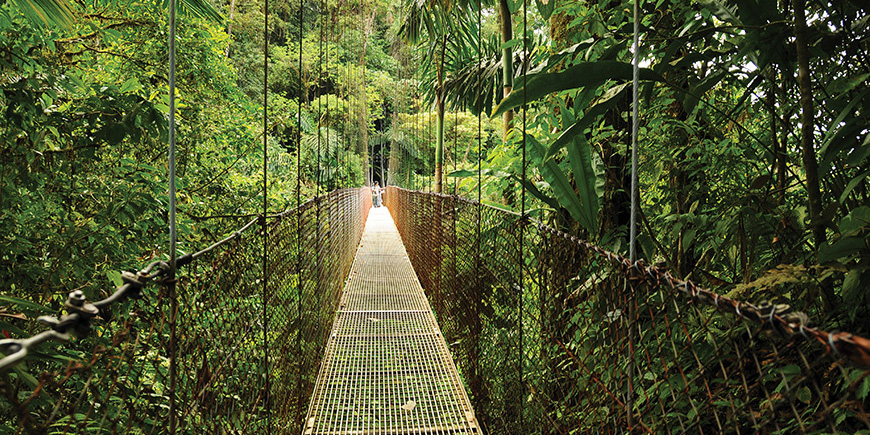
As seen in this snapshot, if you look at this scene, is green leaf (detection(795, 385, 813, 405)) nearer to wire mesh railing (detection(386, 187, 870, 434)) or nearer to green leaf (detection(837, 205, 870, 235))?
wire mesh railing (detection(386, 187, 870, 434))

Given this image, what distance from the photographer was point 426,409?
2.03 m

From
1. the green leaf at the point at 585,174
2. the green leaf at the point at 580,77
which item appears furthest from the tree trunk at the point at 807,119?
the green leaf at the point at 585,174

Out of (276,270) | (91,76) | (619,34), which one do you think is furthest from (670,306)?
(91,76)

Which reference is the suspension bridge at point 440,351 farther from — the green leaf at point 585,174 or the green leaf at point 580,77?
the green leaf at point 580,77

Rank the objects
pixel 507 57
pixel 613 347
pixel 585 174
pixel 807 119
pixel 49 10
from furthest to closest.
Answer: pixel 507 57 → pixel 585 174 → pixel 49 10 → pixel 613 347 → pixel 807 119

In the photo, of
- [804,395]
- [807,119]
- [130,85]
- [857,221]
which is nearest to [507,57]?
[130,85]

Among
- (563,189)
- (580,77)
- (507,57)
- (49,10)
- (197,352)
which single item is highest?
(507,57)

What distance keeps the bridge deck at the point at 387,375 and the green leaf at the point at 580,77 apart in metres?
1.35

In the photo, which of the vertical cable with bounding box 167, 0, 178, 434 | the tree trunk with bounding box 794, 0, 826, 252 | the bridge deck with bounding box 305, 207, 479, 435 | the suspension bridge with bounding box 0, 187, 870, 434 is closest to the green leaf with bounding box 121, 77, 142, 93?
the suspension bridge with bounding box 0, 187, 870, 434

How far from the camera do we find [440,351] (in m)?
2.64

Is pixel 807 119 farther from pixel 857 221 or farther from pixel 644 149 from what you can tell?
pixel 644 149

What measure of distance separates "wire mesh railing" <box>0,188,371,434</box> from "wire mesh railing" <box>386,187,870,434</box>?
710 mm

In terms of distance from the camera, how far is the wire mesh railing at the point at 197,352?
25.5 inches

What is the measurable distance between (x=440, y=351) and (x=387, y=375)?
0.38 meters
